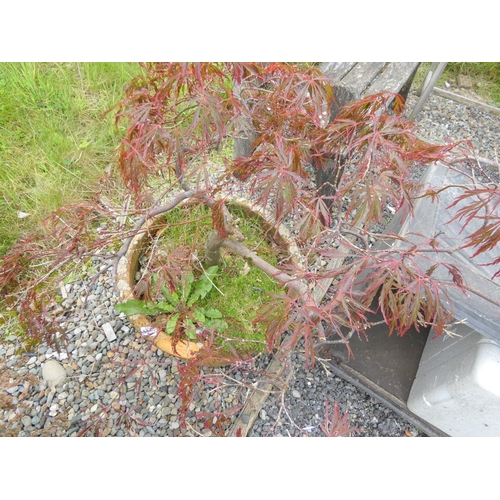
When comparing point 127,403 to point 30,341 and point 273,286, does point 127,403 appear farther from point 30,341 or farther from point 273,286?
point 273,286

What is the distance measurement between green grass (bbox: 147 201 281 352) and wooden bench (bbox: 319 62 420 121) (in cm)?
63

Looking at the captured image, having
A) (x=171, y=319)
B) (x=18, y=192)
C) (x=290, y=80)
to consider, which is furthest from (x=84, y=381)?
(x=290, y=80)

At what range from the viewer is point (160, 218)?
1558mm

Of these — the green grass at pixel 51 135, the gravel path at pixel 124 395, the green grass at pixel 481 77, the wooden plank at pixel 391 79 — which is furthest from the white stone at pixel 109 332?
the green grass at pixel 481 77

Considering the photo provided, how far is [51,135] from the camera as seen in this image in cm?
205

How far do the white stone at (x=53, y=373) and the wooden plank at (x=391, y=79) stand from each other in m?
1.67

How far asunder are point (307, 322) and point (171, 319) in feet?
2.34

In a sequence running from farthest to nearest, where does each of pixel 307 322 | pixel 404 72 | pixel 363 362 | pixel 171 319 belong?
pixel 404 72 → pixel 363 362 → pixel 171 319 → pixel 307 322

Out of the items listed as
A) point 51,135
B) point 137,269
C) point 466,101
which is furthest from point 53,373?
point 466,101

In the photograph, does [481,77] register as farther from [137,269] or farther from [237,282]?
[137,269]

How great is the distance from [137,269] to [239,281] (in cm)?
41

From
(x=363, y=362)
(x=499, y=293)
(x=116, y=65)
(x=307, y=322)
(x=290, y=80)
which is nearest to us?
(x=307, y=322)

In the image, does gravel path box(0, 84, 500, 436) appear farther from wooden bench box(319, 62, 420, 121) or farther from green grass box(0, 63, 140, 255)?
green grass box(0, 63, 140, 255)

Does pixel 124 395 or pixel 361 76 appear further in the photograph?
pixel 361 76
